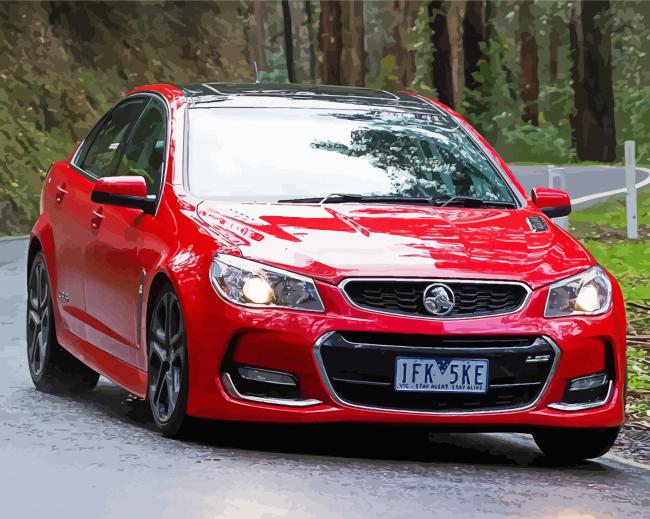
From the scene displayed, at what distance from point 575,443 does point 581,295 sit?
75cm

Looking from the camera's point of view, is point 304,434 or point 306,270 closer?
point 306,270

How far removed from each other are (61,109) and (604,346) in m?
20.9

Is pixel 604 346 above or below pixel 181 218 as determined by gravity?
below

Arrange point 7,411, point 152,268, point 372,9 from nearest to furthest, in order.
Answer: point 152,268 < point 7,411 < point 372,9

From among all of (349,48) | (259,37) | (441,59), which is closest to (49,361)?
(349,48)

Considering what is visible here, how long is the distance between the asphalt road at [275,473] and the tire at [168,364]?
0.34 feet

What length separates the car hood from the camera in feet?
25.8

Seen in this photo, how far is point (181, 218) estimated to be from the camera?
8430mm

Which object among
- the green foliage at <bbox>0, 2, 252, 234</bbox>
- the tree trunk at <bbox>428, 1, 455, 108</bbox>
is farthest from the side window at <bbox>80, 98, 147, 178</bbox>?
the tree trunk at <bbox>428, 1, 455, 108</bbox>

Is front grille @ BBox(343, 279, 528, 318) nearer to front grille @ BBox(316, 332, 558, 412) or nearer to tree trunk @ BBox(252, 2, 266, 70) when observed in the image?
front grille @ BBox(316, 332, 558, 412)

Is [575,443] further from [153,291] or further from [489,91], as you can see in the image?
[489,91]

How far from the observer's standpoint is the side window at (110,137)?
10.0 metres

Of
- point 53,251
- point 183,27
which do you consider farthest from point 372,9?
point 53,251

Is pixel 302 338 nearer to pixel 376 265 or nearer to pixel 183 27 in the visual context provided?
pixel 376 265
